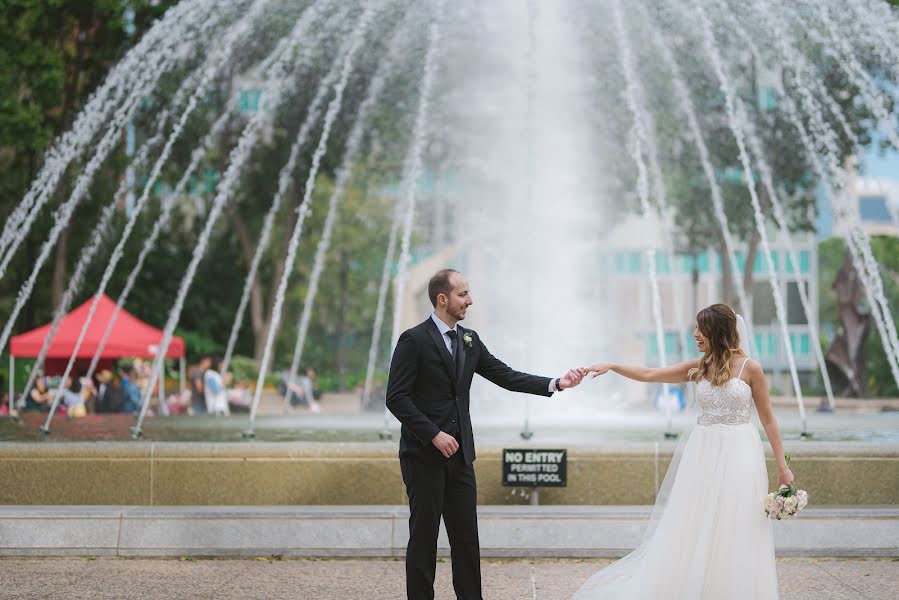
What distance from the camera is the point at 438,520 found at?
247 inches

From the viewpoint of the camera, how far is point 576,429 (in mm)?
13078

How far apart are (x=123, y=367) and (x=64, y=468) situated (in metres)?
29.2

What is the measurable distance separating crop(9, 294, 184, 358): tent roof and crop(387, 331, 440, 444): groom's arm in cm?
1904

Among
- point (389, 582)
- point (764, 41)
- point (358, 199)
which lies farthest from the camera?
point (358, 199)

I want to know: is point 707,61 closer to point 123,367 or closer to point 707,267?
point 123,367

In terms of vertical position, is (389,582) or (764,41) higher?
(764,41)

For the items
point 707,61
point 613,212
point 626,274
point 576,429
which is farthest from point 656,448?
point 626,274

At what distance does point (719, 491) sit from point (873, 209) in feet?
495

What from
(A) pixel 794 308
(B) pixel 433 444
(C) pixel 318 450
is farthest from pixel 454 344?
(A) pixel 794 308

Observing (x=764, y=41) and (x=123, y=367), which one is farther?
(x=123, y=367)

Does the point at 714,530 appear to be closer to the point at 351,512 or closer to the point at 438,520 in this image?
the point at 438,520

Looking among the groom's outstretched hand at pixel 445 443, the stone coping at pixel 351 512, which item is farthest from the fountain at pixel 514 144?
the groom's outstretched hand at pixel 445 443

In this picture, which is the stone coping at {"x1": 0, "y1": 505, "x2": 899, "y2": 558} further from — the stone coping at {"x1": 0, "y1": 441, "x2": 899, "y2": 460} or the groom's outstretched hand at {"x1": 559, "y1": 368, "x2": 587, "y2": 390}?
the groom's outstretched hand at {"x1": 559, "y1": 368, "x2": 587, "y2": 390}

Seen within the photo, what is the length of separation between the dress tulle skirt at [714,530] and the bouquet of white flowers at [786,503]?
0.17 m
